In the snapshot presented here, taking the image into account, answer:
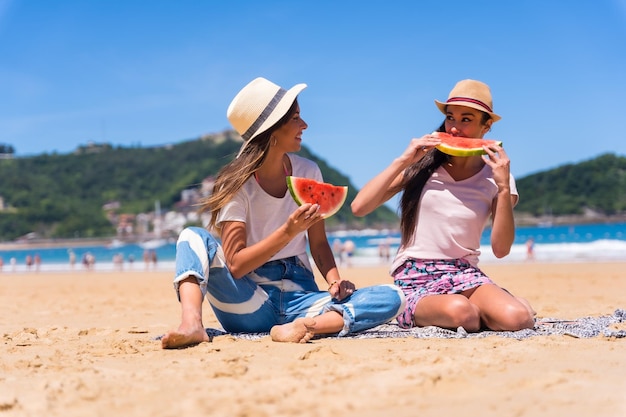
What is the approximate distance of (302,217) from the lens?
135 inches

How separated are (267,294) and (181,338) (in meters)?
0.68

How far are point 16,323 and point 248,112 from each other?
376 centimetres

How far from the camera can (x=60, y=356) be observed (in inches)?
138

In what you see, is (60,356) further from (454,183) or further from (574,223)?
(574,223)

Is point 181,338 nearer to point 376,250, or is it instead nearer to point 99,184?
point 376,250

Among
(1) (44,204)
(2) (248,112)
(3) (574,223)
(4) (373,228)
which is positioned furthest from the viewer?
(4) (373,228)

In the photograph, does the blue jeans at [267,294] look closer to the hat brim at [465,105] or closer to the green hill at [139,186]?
the hat brim at [465,105]

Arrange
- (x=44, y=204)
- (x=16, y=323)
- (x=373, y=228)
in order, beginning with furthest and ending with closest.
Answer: (x=373, y=228)
(x=44, y=204)
(x=16, y=323)

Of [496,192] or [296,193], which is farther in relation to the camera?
[496,192]

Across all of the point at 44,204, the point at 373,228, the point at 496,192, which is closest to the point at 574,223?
the point at 373,228

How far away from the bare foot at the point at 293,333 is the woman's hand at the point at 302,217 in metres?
0.58

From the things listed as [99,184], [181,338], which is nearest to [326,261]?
[181,338]

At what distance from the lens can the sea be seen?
26828 millimetres

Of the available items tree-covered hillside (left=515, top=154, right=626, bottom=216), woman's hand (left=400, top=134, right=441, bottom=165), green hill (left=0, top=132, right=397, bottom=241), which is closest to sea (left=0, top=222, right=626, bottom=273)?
tree-covered hillside (left=515, top=154, right=626, bottom=216)
